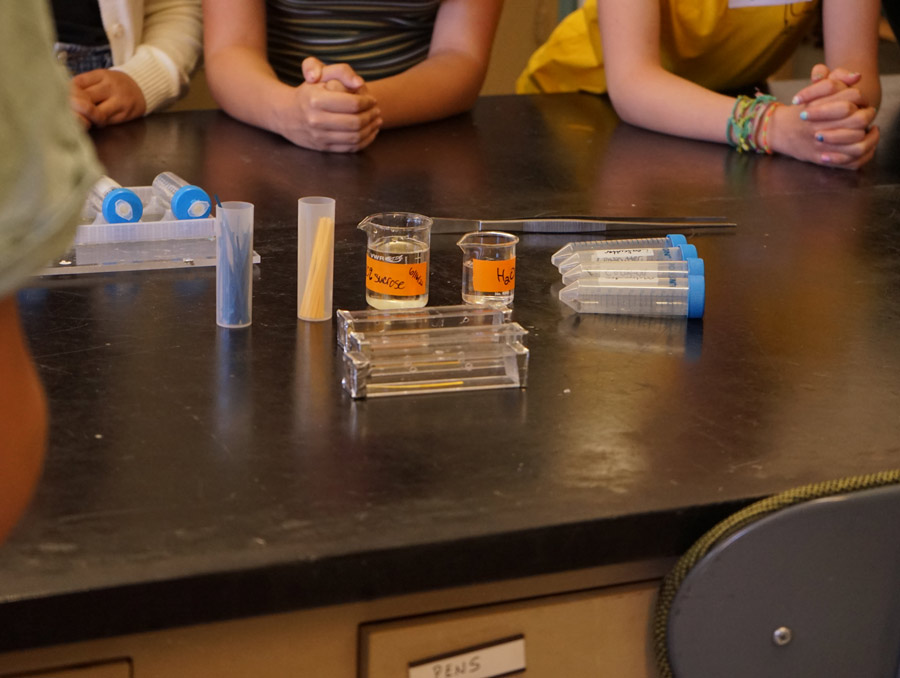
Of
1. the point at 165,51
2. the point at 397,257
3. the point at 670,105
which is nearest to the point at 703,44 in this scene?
the point at 670,105

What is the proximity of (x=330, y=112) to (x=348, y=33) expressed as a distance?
1.19ft

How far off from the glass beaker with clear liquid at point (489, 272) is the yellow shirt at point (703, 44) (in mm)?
950

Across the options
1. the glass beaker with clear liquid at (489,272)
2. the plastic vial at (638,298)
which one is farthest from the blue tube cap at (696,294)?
the glass beaker with clear liquid at (489,272)

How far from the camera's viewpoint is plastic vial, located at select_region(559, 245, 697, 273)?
3.27 ft

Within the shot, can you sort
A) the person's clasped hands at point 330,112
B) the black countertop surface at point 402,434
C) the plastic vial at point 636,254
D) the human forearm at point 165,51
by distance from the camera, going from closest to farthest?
1. the black countertop surface at point 402,434
2. the plastic vial at point 636,254
3. the person's clasped hands at point 330,112
4. the human forearm at point 165,51

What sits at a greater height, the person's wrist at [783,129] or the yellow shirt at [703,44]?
the yellow shirt at [703,44]

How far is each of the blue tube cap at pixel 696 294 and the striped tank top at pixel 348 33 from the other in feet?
3.19

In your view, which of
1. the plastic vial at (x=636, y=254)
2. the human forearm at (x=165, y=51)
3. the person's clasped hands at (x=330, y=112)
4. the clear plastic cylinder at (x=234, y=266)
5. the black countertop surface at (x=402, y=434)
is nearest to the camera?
the black countertop surface at (x=402, y=434)

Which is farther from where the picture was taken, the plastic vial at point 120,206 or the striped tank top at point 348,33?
the striped tank top at point 348,33

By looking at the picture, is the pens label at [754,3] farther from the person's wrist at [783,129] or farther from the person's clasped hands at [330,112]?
the person's clasped hands at [330,112]

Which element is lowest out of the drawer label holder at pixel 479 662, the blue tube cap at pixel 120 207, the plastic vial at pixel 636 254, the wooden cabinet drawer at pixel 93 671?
the drawer label holder at pixel 479 662

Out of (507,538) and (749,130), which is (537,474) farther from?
(749,130)

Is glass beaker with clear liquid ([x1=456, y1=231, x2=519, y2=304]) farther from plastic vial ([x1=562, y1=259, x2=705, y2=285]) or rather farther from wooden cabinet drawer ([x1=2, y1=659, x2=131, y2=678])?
wooden cabinet drawer ([x1=2, y1=659, x2=131, y2=678])

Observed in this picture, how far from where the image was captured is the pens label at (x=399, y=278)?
929 millimetres
